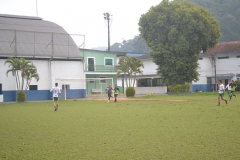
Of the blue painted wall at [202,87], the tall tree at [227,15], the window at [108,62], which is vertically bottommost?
the blue painted wall at [202,87]

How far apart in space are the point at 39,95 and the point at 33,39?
749 centimetres

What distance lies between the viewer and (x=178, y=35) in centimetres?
5094

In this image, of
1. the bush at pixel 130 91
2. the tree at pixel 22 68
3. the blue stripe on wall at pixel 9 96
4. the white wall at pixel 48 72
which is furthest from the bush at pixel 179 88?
the blue stripe on wall at pixel 9 96

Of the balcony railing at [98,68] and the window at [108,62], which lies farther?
the window at [108,62]

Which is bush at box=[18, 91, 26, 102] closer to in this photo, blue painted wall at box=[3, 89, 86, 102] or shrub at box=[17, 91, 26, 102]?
shrub at box=[17, 91, 26, 102]

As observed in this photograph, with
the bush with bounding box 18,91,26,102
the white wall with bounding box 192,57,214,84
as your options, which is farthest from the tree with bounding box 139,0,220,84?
the bush with bounding box 18,91,26,102

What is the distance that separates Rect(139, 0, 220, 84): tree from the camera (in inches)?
1975

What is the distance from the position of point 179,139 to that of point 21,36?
39.1 metres

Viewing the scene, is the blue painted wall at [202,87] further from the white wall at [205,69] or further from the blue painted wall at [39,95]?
the blue painted wall at [39,95]

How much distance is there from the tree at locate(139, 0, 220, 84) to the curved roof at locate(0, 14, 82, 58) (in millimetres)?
11797

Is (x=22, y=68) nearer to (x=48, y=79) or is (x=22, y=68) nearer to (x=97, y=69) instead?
(x=48, y=79)

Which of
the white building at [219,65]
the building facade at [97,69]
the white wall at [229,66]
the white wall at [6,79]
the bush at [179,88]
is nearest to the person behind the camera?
the white wall at [6,79]

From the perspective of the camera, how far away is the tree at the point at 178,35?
165 feet

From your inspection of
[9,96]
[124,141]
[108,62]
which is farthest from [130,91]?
[124,141]
